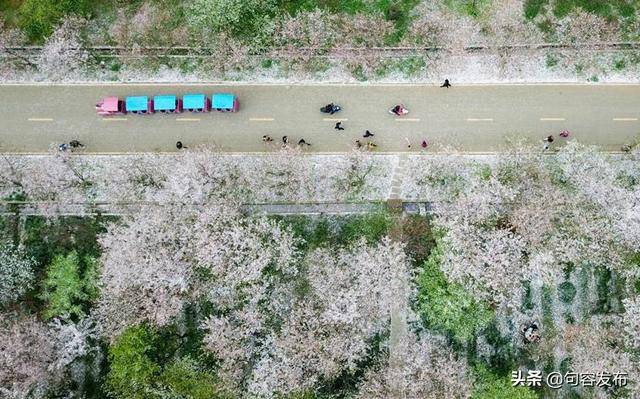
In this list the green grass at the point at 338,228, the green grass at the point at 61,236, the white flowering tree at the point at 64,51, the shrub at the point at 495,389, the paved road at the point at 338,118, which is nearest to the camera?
the shrub at the point at 495,389

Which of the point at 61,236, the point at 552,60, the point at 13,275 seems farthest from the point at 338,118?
the point at 13,275

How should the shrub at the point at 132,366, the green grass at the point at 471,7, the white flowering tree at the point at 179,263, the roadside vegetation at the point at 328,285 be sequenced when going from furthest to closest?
the green grass at the point at 471,7 < the white flowering tree at the point at 179,263 < the roadside vegetation at the point at 328,285 < the shrub at the point at 132,366

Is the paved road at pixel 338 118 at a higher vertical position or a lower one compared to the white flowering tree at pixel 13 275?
higher

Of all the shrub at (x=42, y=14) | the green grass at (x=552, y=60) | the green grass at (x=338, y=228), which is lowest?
the green grass at (x=338, y=228)

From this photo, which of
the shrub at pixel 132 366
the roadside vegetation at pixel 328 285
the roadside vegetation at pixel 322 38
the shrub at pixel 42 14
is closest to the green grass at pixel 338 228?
the roadside vegetation at pixel 328 285

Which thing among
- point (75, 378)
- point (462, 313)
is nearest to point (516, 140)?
point (462, 313)

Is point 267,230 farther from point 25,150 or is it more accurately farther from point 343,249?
point 25,150

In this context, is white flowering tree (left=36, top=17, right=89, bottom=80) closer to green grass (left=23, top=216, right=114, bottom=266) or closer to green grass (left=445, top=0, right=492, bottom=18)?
green grass (left=23, top=216, right=114, bottom=266)

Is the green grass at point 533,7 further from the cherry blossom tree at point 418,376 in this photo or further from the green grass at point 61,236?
the green grass at point 61,236
